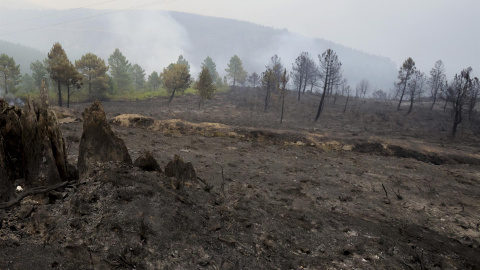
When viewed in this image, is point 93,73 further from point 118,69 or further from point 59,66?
point 59,66

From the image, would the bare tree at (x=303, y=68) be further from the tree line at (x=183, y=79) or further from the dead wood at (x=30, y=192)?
the dead wood at (x=30, y=192)

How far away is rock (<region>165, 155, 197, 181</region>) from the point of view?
9773 millimetres

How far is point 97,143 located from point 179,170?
10.2ft

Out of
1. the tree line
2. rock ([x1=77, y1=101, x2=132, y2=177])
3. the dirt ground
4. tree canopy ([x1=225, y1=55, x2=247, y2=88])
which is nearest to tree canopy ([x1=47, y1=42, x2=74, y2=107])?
the tree line

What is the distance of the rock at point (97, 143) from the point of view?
805 centimetres

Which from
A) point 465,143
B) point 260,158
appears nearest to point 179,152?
point 260,158

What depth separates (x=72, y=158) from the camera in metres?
12.0

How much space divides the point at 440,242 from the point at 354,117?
41.2 m

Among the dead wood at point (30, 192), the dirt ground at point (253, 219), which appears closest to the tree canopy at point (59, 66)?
the dirt ground at point (253, 219)

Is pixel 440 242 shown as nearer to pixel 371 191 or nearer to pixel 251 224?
pixel 371 191

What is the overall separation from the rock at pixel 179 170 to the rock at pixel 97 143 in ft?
5.01

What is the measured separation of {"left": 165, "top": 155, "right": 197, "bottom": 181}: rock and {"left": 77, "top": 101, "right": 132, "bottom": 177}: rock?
153 centimetres

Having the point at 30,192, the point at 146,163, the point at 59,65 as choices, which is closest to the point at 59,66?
the point at 59,65

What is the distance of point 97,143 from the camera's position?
8414mm
